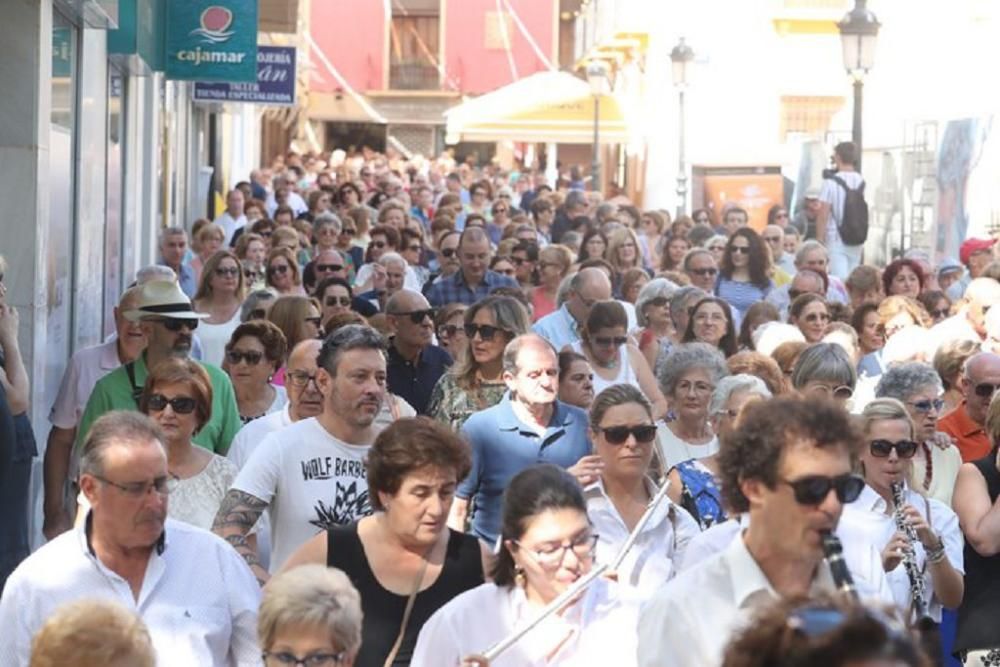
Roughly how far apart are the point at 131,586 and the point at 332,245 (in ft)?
48.4

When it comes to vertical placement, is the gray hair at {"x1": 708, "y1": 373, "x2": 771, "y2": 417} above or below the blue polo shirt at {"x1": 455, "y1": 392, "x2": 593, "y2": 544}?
above

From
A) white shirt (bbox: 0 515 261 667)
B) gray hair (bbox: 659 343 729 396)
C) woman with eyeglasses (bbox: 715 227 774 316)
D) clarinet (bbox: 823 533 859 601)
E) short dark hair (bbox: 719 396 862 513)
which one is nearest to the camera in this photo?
clarinet (bbox: 823 533 859 601)

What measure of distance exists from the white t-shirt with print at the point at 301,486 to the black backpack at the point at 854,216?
617 inches

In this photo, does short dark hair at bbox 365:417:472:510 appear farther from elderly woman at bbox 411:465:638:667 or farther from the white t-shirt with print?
the white t-shirt with print

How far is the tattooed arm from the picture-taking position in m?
7.53

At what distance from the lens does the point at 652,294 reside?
1456 cm

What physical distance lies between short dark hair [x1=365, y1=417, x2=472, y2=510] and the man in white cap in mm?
2240

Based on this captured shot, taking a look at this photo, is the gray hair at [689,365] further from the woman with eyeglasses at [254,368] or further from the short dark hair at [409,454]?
the short dark hair at [409,454]

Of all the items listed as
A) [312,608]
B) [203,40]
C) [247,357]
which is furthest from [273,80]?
[312,608]

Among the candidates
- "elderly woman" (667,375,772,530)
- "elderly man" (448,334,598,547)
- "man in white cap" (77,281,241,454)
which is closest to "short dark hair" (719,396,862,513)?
"elderly woman" (667,375,772,530)

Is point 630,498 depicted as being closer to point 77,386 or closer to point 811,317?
point 77,386

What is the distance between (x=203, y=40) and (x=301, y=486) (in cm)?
1274

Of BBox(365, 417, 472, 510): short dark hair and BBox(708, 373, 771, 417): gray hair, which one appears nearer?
BBox(365, 417, 472, 510): short dark hair

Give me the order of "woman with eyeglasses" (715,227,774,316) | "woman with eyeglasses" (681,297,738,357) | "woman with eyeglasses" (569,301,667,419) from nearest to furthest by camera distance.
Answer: "woman with eyeglasses" (569,301,667,419), "woman with eyeglasses" (681,297,738,357), "woman with eyeglasses" (715,227,774,316)
